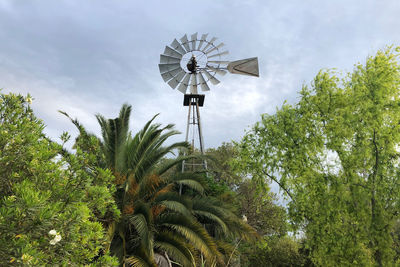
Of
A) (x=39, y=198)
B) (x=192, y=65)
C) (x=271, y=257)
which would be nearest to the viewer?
(x=39, y=198)

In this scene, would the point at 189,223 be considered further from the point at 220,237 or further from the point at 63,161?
the point at 63,161

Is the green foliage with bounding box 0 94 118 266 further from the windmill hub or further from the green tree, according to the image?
the windmill hub

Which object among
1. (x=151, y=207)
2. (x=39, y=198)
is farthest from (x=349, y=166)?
(x=39, y=198)

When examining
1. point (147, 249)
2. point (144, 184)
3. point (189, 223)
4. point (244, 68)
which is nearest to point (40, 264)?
point (147, 249)

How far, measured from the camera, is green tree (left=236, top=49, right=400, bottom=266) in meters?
8.77

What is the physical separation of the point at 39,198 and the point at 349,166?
855 centimetres

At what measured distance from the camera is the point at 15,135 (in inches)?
186

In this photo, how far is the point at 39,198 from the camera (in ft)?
12.5

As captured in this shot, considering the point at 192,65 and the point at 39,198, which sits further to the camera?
the point at 192,65

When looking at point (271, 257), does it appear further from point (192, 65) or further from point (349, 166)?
point (192, 65)

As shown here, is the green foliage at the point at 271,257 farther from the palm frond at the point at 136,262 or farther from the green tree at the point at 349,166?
the palm frond at the point at 136,262

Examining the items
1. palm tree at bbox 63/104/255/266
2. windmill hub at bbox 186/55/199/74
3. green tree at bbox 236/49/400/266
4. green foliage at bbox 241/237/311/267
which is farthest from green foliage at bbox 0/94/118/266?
green foliage at bbox 241/237/311/267

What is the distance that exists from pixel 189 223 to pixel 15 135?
615 cm

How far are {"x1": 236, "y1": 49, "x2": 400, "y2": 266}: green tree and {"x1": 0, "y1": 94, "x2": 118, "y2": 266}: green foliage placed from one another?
678 cm
